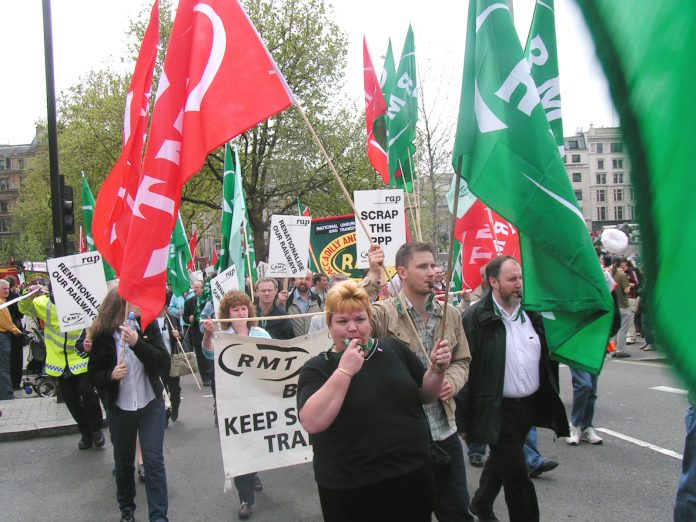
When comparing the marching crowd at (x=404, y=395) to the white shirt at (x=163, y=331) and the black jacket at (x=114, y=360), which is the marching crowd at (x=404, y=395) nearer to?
the black jacket at (x=114, y=360)

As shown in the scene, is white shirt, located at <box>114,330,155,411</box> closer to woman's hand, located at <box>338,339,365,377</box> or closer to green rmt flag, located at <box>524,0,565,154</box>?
woman's hand, located at <box>338,339,365,377</box>

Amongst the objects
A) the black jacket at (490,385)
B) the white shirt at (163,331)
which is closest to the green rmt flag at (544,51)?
the black jacket at (490,385)

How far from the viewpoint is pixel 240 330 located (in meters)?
5.48

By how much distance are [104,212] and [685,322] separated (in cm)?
614

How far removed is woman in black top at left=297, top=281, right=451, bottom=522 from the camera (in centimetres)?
274

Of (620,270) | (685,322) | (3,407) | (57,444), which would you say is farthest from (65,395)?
(620,270)

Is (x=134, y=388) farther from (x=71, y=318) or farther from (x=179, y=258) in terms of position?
(x=179, y=258)

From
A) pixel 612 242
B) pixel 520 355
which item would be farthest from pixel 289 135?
pixel 520 355

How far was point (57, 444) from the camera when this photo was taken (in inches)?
305

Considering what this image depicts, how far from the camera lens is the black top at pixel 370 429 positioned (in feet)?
9.09

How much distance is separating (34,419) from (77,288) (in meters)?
2.90

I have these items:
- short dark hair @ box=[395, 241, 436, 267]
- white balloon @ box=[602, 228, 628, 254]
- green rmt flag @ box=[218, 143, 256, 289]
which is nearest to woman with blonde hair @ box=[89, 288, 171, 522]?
short dark hair @ box=[395, 241, 436, 267]

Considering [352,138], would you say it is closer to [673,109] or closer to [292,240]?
[292,240]

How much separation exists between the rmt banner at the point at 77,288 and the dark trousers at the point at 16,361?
5.86m
